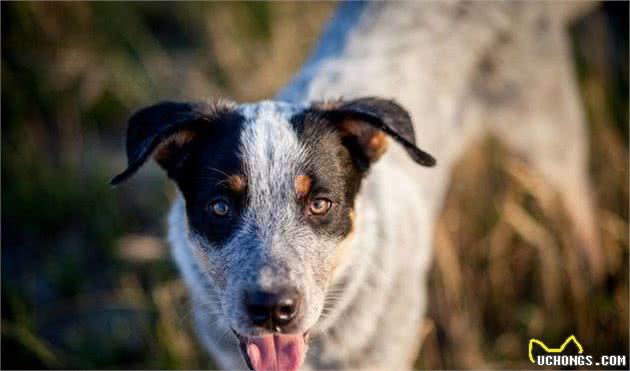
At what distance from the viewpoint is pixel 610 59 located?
207 inches

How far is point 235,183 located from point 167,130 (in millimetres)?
324

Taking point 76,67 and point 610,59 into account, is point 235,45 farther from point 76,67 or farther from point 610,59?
point 610,59

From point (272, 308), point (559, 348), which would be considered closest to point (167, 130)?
point (272, 308)

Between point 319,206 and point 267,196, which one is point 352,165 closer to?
point 319,206

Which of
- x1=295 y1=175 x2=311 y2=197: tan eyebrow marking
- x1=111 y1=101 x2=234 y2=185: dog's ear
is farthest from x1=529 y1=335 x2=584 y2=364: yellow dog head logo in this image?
x1=111 y1=101 x2=234 y2=185: dog's ear

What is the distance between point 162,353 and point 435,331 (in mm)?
1680

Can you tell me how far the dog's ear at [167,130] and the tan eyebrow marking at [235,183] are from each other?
281 mm

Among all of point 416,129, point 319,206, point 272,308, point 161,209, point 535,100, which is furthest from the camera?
point 161,209

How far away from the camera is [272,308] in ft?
7.95

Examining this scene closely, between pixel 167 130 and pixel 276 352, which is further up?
pixel 167 130

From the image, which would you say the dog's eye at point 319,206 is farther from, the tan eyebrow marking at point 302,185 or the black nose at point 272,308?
the black nose at point 272,308

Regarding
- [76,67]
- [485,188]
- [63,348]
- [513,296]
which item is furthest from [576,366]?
[76,67]

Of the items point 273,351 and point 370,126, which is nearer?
point 273,351

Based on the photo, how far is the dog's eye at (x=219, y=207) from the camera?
2.68m
